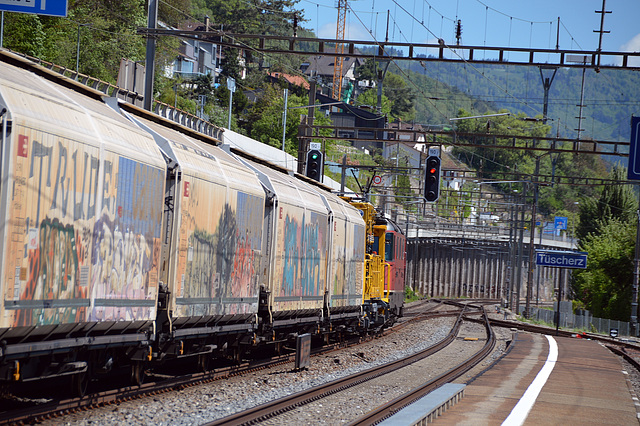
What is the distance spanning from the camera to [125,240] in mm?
10336

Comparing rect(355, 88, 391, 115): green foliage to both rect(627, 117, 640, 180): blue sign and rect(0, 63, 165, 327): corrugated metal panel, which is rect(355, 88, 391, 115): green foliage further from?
rect(0, 63, 165, 327): corrugated metal panel

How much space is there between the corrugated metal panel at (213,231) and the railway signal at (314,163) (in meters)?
14.0

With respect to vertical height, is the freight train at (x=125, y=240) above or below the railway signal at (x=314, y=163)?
below

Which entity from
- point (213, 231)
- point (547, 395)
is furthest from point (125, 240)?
point (547, 395)

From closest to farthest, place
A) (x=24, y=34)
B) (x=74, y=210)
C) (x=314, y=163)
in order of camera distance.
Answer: (x=74, y=210) < (x=314, y=163) < (x=24, y=34)

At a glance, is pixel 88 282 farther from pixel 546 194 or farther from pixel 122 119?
pixel 546 194

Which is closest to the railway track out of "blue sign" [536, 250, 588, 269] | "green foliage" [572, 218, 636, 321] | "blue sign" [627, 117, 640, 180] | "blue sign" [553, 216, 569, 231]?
"blue sign" [627, 117, 640, 180]

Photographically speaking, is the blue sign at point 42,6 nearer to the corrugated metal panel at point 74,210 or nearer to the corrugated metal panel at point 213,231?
the corrugated metal panel at point 213,231

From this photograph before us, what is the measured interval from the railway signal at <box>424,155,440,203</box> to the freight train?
13.0 metres

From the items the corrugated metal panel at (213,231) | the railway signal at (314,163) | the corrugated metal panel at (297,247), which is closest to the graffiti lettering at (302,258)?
the corrugated metal panel at (297,247)

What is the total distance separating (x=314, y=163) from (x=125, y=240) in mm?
19886

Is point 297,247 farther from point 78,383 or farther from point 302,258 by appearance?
point 78,383

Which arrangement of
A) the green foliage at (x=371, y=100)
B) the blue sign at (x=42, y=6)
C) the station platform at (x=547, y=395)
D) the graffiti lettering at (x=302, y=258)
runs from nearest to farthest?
the station platform at (x=547, y=395) → the blue sign at (x=42, y=6) → the graffiti lettering at (x=302, y=258) → the green foliage at (x=371, y=100)

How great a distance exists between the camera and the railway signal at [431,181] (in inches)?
1207
